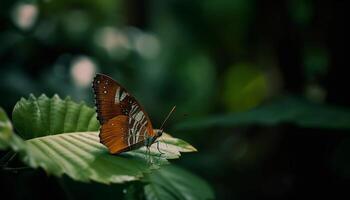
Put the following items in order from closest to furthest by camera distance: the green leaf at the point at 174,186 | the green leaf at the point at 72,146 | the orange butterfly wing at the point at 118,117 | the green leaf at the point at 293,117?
the green leaf at the point at 72,146, the orange butterfly wing at the point at 118,117, the green leaf at the point at 174,186, the green leaf at the point at 293,117

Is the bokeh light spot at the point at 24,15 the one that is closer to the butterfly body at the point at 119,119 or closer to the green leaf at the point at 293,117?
the green leaf at the point at 293,117

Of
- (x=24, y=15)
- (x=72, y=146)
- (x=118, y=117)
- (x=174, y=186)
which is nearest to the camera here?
(x=72, y=146)

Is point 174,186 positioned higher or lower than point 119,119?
lower

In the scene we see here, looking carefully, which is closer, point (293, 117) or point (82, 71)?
point (293, 117)

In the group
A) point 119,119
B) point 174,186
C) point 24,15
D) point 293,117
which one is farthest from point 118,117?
point 24,15

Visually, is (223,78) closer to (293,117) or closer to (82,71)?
(82,71)

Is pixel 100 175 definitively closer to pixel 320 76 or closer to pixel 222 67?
pixel 320 76

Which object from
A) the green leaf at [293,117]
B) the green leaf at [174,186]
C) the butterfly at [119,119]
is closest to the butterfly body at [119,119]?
the butterfly at [119,119]
